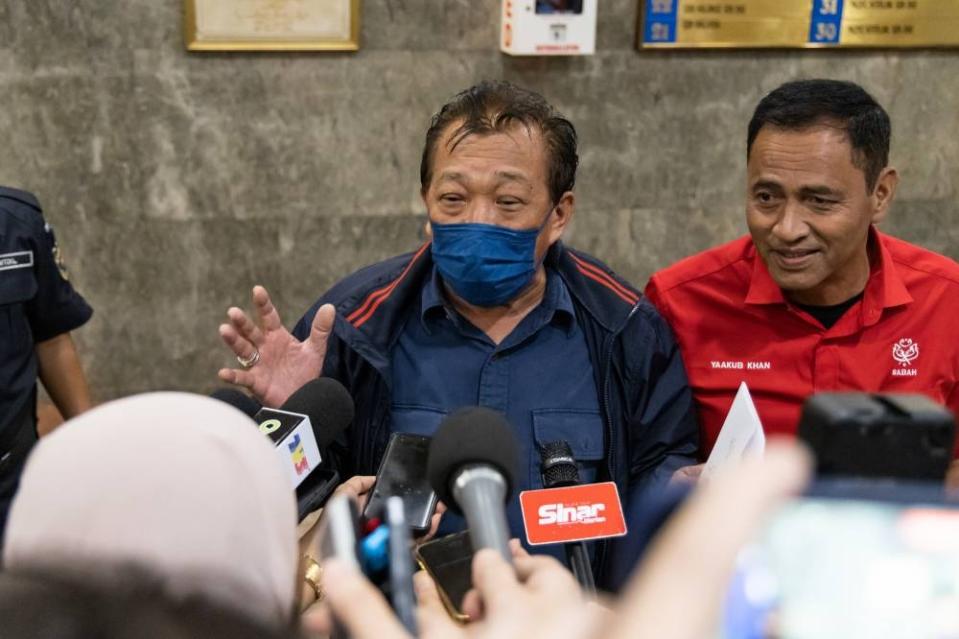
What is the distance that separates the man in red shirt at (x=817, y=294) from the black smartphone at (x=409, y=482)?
937mm

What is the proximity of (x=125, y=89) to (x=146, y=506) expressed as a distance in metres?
3.65

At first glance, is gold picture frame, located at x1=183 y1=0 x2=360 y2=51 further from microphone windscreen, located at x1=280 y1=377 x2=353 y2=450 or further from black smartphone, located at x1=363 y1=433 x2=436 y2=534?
black smartphone, located at x1=363 y1=433 x2=436 y2=534

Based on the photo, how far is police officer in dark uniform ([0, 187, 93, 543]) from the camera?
272cm

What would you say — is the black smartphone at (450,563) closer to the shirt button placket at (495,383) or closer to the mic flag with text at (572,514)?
the mic flag with text at (572,514)

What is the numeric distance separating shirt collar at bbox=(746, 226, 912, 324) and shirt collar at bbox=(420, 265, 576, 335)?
46cm

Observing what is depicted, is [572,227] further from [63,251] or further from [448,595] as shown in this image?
[448,595]

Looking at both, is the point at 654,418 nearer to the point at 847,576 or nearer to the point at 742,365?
the point at 742,365

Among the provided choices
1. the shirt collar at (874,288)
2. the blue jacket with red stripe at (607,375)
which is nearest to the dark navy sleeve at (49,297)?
the blue jacket with red stripe at (607,375)

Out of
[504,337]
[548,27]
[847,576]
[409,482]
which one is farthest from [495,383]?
[548,27]

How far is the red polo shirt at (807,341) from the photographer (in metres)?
A: 2.37

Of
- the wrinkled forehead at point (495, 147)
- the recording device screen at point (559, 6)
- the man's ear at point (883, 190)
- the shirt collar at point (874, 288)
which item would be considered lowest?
the shirt collar at point (874, 288)

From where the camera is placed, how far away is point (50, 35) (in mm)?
3980

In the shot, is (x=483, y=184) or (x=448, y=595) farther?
(x=483, y=184)

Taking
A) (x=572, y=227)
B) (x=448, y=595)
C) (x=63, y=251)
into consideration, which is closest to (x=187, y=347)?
(x=63, y=251)
